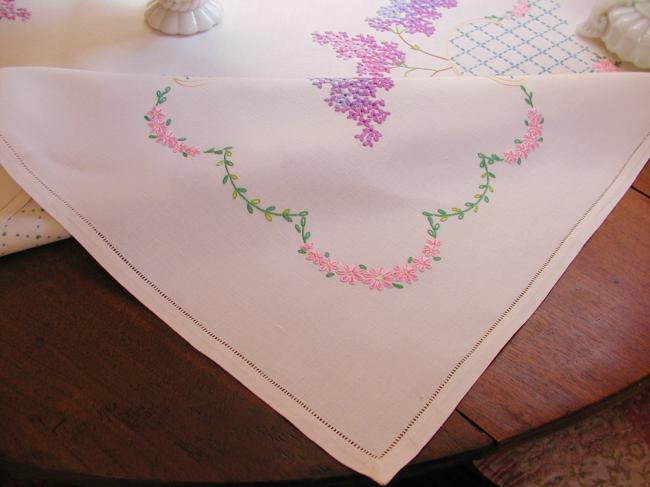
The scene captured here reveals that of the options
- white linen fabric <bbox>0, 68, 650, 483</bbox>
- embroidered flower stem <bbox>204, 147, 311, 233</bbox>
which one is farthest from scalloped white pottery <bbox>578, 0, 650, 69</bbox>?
embroidered flower stem <bbox>204, 147, 311, 233</bbox>

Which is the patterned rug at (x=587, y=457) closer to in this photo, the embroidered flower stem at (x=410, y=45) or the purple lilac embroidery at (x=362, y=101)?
the purple lilac embroidery at (x=362, y=101)

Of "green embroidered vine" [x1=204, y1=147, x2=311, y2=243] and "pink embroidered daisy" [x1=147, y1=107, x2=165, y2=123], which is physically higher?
"pink embroidered daisy" [x1=147, y1=107, x2=165, y2=123]

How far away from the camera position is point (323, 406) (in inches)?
28.9

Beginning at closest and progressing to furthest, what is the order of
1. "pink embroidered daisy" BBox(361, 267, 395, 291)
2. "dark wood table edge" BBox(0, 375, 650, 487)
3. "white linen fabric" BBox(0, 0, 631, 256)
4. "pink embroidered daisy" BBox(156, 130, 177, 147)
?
"dark wood table edge" BBox(0, 375, 650, 487) < "pink embroidered daisy" BBox(361, 267, 395, 291) < "pink embroidered daisy" BBox(156, 130, 177, 147) < "white linen fabric" BBox(0, 0, 631, 256)

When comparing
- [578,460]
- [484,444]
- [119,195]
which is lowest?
[578,460]

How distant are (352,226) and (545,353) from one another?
29 centimetres

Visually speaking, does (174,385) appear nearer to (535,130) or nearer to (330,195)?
(330,195)

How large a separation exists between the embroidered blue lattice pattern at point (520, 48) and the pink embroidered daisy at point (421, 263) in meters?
0.42

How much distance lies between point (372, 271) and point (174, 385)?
278 mm

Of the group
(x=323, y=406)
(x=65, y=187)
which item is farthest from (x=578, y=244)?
(x=65, y=187)

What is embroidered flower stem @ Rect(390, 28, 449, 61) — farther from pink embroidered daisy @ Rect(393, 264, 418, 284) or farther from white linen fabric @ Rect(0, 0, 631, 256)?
pink embroidered daisy @ Rect(393, 264, 418, 284)

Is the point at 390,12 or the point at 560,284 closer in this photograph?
the point at 560,284

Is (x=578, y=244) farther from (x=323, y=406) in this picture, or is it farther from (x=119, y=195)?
(x=119, y=195)

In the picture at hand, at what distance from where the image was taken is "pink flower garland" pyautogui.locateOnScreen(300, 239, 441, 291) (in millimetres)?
A: 835
